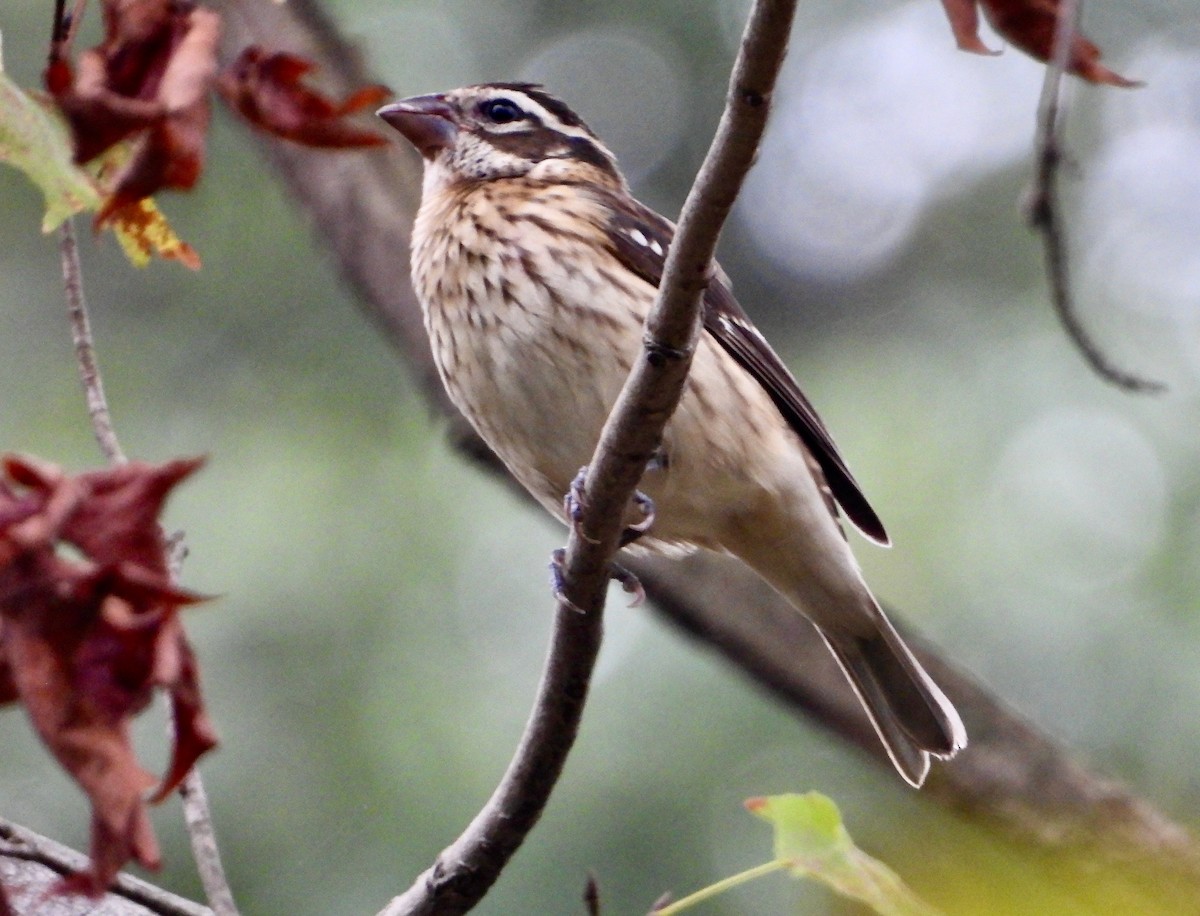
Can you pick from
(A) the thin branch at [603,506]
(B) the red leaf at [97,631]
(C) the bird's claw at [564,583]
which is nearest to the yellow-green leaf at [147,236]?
(B) the red leaf at [97,631]

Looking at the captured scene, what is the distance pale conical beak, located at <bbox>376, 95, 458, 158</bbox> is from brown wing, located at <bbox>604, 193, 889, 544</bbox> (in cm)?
64

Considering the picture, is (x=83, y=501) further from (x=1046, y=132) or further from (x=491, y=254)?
(x=491, y=254)

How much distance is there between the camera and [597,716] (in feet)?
20.5

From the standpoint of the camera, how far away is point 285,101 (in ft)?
5.85

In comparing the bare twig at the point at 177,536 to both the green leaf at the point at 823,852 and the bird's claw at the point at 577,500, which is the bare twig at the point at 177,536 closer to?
the bird's claw at the point at 577,500

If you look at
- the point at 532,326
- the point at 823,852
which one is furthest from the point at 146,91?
the point at 532,326

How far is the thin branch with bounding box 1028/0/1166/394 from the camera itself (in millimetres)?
2293

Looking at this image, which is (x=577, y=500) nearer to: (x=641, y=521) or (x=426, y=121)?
(x=641, y=521)

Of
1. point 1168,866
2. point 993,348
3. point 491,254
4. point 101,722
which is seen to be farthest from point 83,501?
point 993,348

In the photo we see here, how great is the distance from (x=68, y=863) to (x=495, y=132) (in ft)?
9.82

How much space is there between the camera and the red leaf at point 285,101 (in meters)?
1.76

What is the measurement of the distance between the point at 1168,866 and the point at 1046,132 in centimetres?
142

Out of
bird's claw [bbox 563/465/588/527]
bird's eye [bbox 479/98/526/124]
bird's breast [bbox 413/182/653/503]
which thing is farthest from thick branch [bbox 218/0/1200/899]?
bird's claw [bbox 563/465/588/527]

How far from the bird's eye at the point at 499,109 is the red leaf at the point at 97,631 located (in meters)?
3.82
